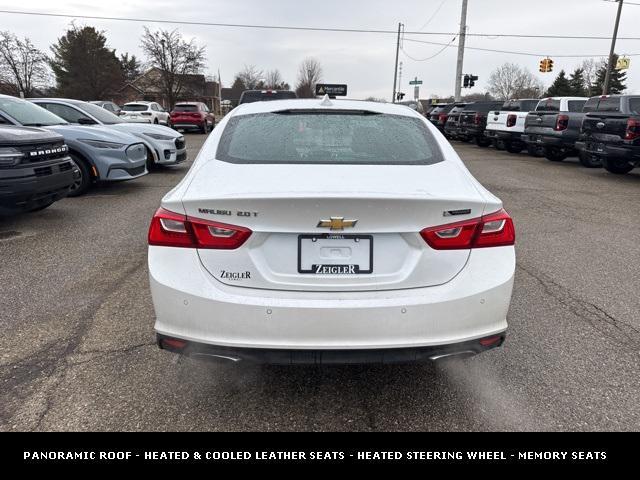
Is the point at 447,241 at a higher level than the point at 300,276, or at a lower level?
higher

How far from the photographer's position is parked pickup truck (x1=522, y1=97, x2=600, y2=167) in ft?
43.4

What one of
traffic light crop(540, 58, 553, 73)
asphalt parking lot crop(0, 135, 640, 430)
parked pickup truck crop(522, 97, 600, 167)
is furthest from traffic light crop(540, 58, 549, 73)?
asphalt parking lot crop(0, 135, 640, 430)

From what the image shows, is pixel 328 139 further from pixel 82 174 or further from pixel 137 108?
pixel 137 108

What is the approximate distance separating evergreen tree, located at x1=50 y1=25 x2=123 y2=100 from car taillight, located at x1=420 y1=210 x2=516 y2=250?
2234 inches

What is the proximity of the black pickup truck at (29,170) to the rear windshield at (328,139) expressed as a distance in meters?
3.66

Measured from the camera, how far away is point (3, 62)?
44.1 m

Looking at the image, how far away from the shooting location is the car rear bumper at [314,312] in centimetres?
204

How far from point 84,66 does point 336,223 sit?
2298 inches

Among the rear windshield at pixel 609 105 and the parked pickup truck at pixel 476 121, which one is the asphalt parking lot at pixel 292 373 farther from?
the parked pickup truck at pixel 476 121

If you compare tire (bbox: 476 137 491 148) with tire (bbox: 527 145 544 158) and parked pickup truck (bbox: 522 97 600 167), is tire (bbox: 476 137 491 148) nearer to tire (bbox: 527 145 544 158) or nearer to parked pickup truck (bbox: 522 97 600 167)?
tire (bbox: 527 145 544 158)

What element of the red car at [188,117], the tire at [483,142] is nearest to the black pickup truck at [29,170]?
the tire at [483,142]
